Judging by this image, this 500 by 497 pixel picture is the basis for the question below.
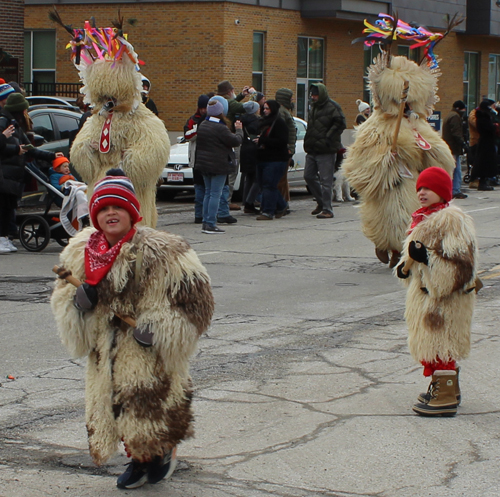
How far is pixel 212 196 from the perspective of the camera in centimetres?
1323

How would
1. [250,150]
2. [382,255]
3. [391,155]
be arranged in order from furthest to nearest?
[250,150]
[382,255]
[391,155]

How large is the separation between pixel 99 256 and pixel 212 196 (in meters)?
9.12

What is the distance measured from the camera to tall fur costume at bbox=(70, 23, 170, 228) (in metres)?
9.71

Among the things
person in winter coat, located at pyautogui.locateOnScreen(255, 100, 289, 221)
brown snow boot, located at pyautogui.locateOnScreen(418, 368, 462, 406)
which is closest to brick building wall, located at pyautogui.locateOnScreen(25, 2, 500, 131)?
person in winter coat, located at pyautogui.locateOnScreen(255, 100, 289, 221)

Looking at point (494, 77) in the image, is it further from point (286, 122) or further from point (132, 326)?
point (132, 326)

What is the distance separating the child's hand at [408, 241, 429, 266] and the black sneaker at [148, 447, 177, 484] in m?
1.87

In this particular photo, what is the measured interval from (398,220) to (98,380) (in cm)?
623

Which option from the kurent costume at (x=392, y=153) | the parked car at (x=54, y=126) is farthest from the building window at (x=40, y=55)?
the kurent costume at (x=392, y=153)

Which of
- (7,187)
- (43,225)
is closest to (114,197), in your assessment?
(7,187)

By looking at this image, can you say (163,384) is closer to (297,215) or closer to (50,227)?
(50,227)

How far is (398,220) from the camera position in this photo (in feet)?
32.4

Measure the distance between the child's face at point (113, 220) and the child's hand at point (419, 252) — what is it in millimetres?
1855

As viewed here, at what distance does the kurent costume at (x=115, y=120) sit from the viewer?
31.9ft

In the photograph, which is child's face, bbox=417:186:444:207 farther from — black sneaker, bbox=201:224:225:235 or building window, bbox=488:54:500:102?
building window, bbox=488:54:500:102
